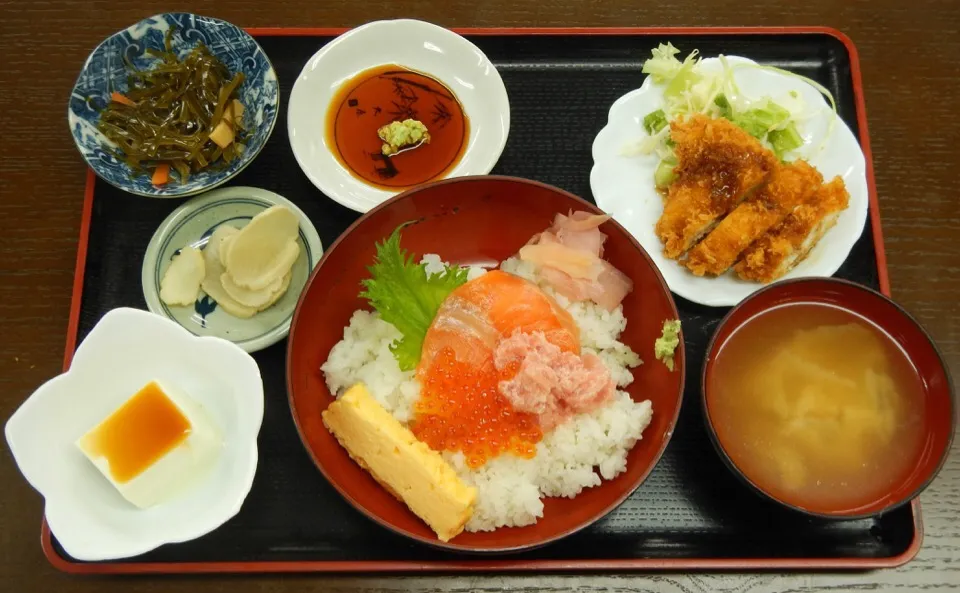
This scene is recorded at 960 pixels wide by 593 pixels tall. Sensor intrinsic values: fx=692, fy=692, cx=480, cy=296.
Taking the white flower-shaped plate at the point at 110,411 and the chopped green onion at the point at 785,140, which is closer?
the white flower-shaped plate at the point at 110,411

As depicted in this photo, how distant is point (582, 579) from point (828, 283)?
1.11 m

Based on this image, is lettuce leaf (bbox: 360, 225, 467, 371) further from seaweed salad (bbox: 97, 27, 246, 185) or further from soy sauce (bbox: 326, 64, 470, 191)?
seaweed salad (bbox: 97, 27, 246, 185)

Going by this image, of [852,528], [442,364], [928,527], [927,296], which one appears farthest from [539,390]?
[927,296]

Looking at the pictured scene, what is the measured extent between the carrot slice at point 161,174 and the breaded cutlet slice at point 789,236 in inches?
73.2

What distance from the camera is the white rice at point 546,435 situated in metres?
1.88

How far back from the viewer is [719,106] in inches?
95.2

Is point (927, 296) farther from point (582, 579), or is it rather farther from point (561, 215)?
point (582, 579)

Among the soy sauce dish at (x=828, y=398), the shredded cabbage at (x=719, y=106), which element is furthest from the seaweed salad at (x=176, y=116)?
the soy sauce dish at (x=828, y=398)

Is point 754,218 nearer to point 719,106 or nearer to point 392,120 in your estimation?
point 719,106

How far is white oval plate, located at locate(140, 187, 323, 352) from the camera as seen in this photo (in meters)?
2.16

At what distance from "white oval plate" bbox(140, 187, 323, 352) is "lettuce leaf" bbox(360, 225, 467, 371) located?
0.28 meters

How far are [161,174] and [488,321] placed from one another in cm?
118

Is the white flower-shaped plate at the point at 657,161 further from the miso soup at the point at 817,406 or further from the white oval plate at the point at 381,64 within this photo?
the white oval plate at the point at 381,64

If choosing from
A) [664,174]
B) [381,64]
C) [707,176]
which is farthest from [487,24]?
[707,176]
